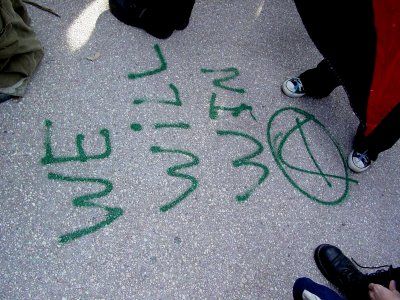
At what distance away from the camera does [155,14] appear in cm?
251

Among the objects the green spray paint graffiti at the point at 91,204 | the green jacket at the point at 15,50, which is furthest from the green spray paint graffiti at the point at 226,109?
the green jacket at the point at 15,50

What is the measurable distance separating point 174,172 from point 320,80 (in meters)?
1.24

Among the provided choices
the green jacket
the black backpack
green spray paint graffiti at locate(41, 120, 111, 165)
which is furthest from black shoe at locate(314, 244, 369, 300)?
the green jacket

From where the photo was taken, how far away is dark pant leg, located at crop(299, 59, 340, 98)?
8.60 ft

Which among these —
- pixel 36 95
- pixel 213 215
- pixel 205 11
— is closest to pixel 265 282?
pixel 213 215

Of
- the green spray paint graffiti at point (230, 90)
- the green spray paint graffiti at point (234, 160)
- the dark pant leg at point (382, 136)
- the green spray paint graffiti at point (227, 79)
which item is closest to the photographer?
the green spray paint graffiti at point (234, 160)

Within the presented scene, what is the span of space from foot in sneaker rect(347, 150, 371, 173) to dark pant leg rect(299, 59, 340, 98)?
1.62 feet

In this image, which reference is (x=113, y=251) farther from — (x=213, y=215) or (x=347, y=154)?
(x=347, y=154)

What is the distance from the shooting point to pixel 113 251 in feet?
6.01

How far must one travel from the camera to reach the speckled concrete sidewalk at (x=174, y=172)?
181 cm

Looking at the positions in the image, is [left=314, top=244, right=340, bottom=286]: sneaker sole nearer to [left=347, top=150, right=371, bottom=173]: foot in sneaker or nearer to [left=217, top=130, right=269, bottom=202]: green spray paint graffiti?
[left=217, top=130, right=269, bottom=202]: green spray paint graffiti

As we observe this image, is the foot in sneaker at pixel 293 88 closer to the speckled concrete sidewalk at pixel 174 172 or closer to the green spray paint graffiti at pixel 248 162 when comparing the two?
the speckled concrete sidewalk at pixel 174 172

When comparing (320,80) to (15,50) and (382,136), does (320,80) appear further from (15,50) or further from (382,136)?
(15,50)

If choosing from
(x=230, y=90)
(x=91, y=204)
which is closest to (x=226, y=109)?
(x=230, y=90)
